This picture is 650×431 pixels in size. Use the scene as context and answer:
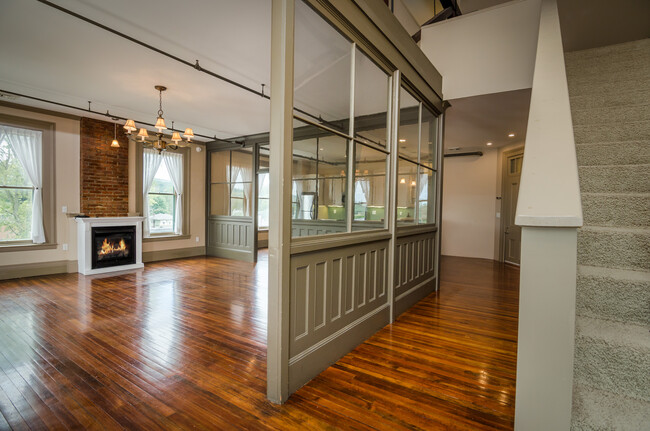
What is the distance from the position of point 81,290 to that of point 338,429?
4755 mm

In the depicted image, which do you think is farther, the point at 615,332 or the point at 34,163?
the point at 34,163

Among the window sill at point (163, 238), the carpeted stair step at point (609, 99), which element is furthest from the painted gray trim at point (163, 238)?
the carpeted stair step at point (609, 99)

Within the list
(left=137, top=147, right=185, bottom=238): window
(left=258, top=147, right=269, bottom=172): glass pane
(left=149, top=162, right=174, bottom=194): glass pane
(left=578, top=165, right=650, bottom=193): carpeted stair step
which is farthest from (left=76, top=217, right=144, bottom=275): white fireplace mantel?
(left=578, top=165, right=650, bottom=193): carpeted stair step

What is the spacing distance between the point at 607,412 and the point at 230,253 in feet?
24.4

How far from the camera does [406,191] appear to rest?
3650 mm

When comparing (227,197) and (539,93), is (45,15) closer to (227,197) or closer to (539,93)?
(539,93)

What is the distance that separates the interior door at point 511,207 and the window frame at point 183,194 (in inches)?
308

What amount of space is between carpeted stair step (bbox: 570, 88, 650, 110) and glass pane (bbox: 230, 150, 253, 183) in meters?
6.25

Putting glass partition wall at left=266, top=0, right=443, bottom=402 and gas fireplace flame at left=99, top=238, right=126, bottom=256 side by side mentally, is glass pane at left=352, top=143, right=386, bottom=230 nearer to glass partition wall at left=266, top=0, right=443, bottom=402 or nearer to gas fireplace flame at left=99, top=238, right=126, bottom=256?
glass partition wall at left=266, top=0, right=443, bottom=402

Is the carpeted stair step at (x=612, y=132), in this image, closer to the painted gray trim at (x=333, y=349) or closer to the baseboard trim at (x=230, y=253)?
the painted gray trim at (x=333, y=349)

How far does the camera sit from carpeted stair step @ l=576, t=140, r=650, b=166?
205cm

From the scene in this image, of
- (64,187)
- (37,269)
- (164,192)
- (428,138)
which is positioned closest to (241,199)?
(164,192)

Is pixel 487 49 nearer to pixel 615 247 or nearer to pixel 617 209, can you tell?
pixel 617 209

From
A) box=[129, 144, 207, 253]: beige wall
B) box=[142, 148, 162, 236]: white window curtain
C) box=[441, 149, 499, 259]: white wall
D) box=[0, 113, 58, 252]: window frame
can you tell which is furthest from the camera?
box=[441, 149, 499, 259]: white wall
